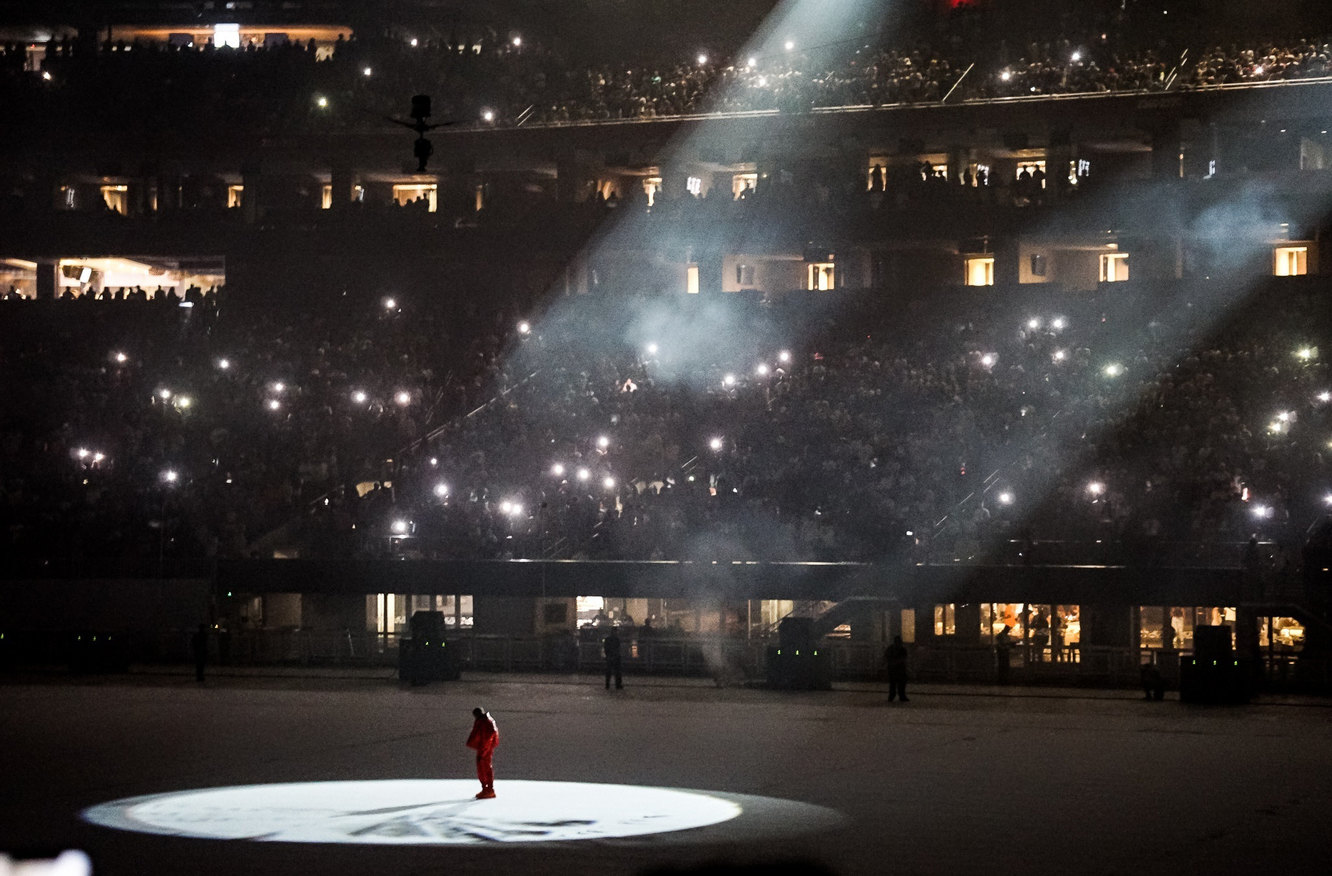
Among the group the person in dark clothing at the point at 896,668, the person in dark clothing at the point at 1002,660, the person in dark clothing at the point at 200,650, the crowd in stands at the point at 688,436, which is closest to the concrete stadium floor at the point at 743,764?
the person in dark clothing at the point at 200,650

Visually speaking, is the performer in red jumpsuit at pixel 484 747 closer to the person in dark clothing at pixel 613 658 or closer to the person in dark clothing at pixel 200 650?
the person in dark clothing at pixel 613 658

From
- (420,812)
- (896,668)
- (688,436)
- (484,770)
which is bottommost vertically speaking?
(420,812)

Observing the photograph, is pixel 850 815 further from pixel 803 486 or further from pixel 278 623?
pixel 278 623

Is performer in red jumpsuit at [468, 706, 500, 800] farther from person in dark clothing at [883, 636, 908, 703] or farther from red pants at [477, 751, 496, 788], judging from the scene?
person in dark clothing at [883, 636, 908, 703]

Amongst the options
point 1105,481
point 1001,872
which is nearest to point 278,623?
point 1105,481

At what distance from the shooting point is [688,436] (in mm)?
40000

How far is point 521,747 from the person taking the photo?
75.9ft

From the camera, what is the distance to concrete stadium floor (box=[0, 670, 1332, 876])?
15.3 meters

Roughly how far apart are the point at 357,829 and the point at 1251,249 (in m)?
38.0

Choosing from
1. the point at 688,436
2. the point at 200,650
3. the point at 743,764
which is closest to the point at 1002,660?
the point at 688,436

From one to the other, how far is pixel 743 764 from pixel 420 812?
5.13 meters

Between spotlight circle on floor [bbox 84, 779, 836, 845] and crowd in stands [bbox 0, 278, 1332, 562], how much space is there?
50.3ft

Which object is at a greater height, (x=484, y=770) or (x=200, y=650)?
(x=200, y=650)

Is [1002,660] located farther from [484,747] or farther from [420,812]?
[420,812]
